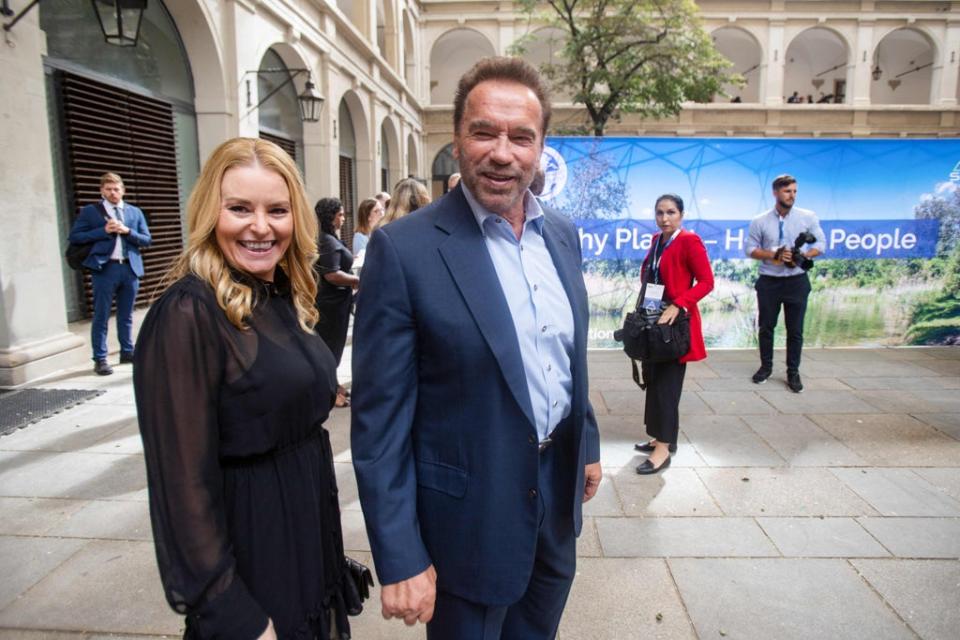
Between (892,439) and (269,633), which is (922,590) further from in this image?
(269,633)

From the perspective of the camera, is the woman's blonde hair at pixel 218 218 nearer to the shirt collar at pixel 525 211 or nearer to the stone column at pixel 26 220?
the shirt collar at pixel 525 211

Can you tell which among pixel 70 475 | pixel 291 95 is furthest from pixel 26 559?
pixel 291 95

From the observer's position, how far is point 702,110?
2686 centimetres

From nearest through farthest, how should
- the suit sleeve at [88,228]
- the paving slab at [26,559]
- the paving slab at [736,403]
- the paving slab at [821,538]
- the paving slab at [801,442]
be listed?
the paving slab at [26,559]
the paving slab at [821,538]
the paving slab at [801,442]
the paving slab at [736,403]
the suit sleeve at [88,228]

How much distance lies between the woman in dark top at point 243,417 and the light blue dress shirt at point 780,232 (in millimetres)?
5648

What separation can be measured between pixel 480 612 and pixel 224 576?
2.27 ft

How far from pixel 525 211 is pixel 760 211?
6.60m

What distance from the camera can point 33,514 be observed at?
3.52 m

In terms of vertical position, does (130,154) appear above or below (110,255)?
above

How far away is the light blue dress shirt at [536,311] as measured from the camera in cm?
169

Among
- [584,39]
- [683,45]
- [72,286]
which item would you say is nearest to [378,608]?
[72,286]

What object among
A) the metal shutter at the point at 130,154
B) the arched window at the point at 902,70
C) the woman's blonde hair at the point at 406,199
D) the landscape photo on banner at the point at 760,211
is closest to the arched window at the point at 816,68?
the arched window at the point at 902,70

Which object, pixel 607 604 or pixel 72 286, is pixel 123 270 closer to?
pixel 72 286

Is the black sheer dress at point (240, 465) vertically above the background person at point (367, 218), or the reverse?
the background person at point (367, 218)
